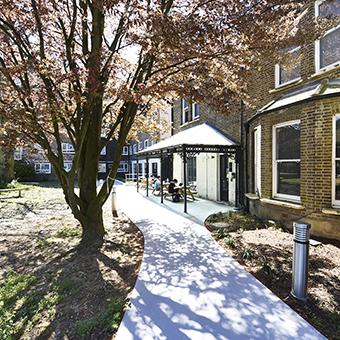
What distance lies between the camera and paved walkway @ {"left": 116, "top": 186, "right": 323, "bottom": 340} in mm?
3252

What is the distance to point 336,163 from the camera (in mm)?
6633

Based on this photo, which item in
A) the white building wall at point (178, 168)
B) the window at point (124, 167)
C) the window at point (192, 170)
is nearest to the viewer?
the window at point (192, 170)

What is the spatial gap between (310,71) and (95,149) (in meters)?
6.47

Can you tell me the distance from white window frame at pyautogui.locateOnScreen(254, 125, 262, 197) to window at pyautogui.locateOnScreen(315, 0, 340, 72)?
259 cm

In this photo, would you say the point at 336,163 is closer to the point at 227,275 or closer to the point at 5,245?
the point at 227,275

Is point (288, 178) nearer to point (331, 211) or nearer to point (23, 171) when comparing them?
point (331, 211)

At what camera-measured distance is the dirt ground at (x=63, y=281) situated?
364cm

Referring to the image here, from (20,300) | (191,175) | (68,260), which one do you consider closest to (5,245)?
(68,260)

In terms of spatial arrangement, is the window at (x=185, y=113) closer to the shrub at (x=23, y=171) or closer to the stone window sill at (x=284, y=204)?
the stone window sill at (x=284, y=204)

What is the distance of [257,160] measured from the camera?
979 centimetres

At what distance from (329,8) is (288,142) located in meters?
3.80

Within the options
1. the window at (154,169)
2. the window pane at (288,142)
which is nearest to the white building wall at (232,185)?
the window pane at (288,142)

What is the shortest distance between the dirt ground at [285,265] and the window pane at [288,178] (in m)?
1.15

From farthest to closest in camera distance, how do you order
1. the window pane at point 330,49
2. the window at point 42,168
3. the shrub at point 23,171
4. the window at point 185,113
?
the window at point 42,168
the shrub at point 23,171
the window at point 185,113
the window pane at point 330,49
